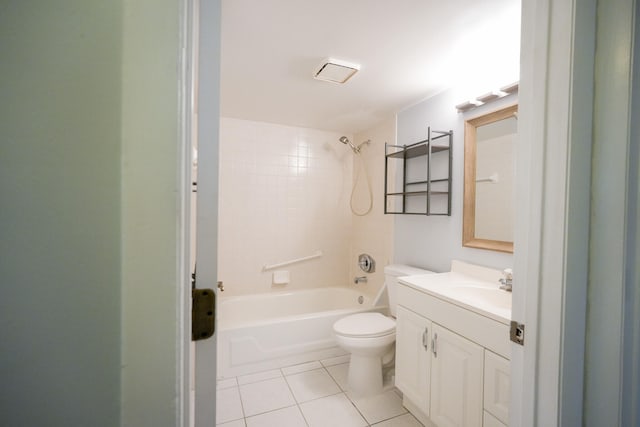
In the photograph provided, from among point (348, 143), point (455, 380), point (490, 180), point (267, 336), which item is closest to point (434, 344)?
point (455, 380)

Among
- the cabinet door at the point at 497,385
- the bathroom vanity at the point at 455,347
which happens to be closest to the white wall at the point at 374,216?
the bathroom vanity at the point at 455,347

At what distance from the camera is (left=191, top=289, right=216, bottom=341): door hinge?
0.50 meters

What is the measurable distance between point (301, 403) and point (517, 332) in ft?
5.02

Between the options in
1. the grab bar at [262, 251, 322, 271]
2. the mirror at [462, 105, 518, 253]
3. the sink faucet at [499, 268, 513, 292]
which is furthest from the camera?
the grab bar at [262, 251, 322, 271]

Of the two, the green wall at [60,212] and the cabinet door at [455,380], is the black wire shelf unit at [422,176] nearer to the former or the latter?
the cabinet door at [455,380]

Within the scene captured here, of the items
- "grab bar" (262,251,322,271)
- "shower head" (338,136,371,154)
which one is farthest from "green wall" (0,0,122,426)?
"shower head" (338,136,371,154)

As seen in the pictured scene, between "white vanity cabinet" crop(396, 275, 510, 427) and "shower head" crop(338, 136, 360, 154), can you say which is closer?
"white vanity cabinet" crop(396, 275, 510, 427)

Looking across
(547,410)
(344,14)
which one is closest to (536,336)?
(547,410)

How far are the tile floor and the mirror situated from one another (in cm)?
120

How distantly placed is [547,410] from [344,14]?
1590 mm

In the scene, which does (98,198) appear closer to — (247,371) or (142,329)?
(142,329)

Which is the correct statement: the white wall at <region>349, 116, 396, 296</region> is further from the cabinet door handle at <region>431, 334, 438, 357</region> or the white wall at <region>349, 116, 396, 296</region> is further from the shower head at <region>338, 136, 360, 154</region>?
the cabinet door handle at <region>431, 334, 438, 357</region>

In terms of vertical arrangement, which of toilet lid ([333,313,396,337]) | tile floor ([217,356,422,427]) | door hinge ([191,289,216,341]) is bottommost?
tile floor ([217,356,422,427])

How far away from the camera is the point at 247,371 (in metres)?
2.14
